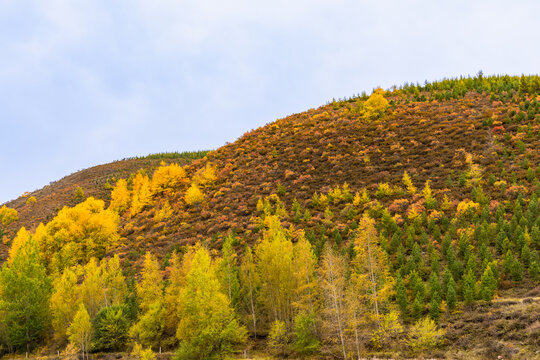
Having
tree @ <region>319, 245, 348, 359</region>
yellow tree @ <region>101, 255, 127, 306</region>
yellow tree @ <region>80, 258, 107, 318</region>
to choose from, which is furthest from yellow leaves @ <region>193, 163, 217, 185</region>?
tree @ <region>319, 245, 348, 359</region>

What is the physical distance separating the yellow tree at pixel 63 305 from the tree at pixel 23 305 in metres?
1.45

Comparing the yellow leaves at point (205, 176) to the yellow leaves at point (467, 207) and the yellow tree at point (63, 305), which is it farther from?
the yellow leaves at point (467, 207)

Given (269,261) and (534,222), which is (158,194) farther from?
(534,222)

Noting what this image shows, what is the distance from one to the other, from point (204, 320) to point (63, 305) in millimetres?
20947

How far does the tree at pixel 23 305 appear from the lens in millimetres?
38156

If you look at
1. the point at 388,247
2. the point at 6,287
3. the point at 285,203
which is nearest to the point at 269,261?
the point at 388,247

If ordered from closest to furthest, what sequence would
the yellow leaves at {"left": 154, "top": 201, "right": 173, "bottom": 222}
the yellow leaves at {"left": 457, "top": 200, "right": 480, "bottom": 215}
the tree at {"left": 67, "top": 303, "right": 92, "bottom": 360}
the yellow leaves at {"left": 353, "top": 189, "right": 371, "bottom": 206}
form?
the tree at {"left": 67, "top": 303, "right": 92, "bottom": 360} → the yellow leaves at {"left": 457, "top": 200, "right": 480, "bottom": 215} → the yellow leaves at {"left": 353, "top": 189, "right": 371, "bottom": 206} → the yellow leaves at {"left": 154, "top": 201, "right": 173, "bottom": 222}

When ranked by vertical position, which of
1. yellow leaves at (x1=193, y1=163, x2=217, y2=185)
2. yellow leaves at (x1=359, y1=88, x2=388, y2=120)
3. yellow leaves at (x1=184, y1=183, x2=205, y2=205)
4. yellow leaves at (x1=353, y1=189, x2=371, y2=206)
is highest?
yellow leaves at (x1=359, y1=88, x2=388, y2=120)

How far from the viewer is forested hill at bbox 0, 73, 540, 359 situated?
→ 26.4 metres

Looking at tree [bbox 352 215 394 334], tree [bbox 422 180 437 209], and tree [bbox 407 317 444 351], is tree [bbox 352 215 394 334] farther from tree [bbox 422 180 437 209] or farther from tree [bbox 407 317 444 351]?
tree [bbox 422 180 437 209]

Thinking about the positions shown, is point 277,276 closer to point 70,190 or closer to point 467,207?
point 467,207

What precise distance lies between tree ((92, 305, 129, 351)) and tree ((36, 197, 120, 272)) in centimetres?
1975

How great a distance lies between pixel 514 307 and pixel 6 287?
4811 centimetres

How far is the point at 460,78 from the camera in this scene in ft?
307
